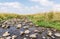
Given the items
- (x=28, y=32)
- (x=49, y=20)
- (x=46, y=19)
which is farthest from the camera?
(x=46, y=19)

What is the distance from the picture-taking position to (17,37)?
1198cm

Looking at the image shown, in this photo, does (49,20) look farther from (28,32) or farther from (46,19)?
(28,32)

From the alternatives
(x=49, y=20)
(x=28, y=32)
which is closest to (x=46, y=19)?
(x=49, y=20)

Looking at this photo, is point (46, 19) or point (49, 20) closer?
point (49, 20)

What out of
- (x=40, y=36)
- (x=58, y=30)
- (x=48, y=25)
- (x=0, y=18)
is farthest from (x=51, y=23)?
(x=0, y=18)

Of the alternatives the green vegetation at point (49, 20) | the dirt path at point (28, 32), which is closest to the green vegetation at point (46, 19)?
the green vegetation at point (49, 20)

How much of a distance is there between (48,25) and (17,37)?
2578mm

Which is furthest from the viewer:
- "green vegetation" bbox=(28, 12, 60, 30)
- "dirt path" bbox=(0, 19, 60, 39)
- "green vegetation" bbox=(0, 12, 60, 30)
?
"green vegetation" bbox=(0, 12, 60, 30)

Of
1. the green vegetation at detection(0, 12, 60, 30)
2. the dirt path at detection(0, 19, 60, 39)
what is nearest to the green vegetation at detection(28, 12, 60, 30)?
the green vegetation at detection(0, 12, 60, 30)

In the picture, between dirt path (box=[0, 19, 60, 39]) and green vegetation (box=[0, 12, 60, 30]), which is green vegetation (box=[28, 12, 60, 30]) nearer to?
green vegetation (box=[0, 12, 60, 30])

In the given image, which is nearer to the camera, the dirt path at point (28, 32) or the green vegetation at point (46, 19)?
the dirt path at point (28, 32)

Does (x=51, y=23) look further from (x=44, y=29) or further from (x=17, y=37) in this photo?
(x=17, y=37)

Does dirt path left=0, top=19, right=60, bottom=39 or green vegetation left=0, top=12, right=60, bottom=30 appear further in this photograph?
green vegetation left=0, top=12, right=60, bottom=30

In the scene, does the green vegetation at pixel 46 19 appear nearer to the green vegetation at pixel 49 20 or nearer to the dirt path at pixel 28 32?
the green vegetation at pixel 49 20
